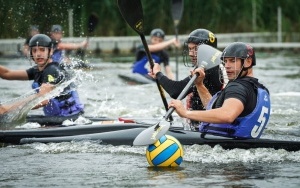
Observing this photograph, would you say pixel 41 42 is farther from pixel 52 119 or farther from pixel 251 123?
pixel 251 123

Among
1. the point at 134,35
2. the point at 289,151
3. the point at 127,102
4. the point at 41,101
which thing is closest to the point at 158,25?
the point at 134,35

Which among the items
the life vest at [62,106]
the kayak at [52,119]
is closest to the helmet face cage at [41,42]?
the life vest at [62,106]

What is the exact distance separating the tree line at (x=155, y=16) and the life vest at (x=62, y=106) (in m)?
11.4

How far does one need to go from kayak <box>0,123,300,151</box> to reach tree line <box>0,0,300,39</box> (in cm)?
1253

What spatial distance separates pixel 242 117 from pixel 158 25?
19.0 m

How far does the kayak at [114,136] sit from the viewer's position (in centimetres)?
839

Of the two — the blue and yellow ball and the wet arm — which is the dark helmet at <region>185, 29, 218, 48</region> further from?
the blue and yellow ball

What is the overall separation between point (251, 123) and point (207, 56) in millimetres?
Answer: 1063

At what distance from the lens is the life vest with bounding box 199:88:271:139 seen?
26.8ft

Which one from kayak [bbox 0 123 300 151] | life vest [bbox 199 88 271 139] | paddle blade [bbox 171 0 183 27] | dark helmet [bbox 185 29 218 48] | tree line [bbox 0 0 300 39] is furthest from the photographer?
tree line [bbox 0 0 300 39]

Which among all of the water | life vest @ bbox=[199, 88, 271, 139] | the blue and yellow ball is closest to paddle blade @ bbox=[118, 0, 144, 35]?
the water

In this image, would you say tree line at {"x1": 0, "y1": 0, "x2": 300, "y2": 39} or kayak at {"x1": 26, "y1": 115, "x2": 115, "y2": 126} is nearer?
kayak at {"x1": 26, "y1": 115, "x2": 115, "y2": 126}

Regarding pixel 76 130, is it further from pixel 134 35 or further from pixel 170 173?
pixel 134 35

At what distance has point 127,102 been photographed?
15070 mm
